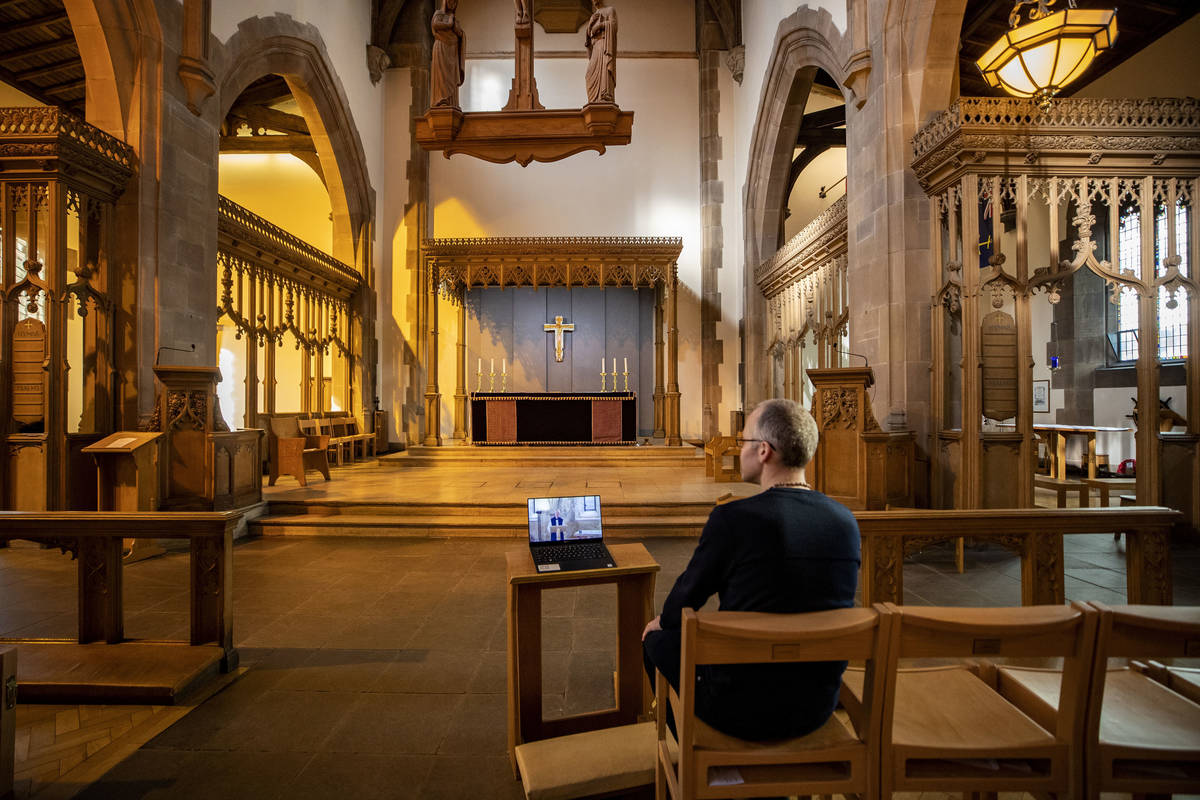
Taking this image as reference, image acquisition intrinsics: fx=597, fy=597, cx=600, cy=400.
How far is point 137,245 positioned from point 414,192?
23.4 feet

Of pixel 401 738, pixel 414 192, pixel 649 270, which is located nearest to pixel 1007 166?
pixel 401 738

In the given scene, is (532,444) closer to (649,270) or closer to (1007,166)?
Answer: (649,270)

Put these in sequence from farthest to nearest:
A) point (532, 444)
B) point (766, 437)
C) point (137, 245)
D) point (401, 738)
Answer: point (532, 444) < point (137, 245) < point (401, 738) < point (766, 437)

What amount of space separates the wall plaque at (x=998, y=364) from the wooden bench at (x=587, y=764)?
4422 mm

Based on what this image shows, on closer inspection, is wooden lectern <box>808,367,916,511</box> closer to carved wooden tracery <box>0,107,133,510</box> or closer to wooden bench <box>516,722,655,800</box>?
wooden bench <box>516,722,655,800</box>

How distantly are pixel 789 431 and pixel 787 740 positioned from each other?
773 millimetres

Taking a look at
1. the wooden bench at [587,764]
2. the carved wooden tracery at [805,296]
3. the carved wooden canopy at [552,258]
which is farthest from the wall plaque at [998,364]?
the carved wooden canopy at [552,258]

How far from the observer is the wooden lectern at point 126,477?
475cm

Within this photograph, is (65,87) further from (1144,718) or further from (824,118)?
(1144,718)

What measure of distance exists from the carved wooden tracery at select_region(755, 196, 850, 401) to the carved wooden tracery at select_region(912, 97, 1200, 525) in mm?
2413

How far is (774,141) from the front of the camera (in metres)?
10.5

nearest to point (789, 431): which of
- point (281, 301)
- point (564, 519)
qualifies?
point (564, 519)

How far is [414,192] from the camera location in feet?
40.1

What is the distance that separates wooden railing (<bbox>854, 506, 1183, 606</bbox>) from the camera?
2.55 metres
